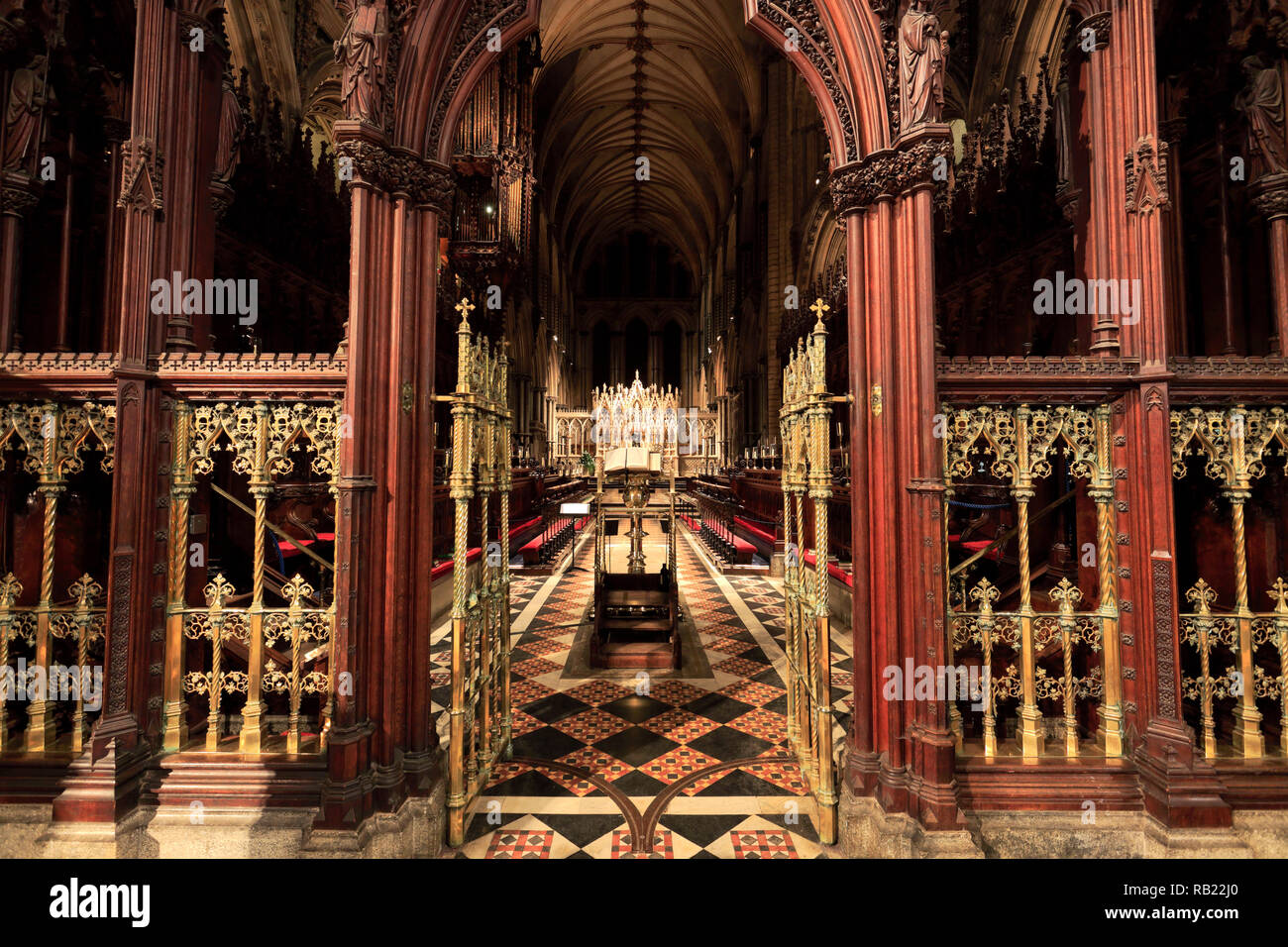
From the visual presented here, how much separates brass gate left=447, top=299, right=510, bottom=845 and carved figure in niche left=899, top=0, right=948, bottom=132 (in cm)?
232

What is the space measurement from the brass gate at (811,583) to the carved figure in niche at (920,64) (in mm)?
941

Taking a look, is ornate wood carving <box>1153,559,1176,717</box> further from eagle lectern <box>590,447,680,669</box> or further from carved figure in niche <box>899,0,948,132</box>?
eagle lectern <box>590,447,680,669</box>

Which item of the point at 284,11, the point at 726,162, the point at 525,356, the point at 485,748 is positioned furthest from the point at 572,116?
the point at 485,748

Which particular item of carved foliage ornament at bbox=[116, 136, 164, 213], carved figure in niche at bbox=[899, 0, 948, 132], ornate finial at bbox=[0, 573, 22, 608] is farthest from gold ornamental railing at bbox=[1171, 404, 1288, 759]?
ornate finial at bbox=[0, 573, 22, 608]

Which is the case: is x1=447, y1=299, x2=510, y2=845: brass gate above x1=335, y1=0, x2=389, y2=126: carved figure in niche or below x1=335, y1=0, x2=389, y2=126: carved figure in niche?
below

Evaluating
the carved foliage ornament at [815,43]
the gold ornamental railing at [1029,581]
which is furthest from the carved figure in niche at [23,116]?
the gold ornamental railing at [1029,581]

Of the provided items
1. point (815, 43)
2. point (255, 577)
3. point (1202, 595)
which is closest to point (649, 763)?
point (255, 577)

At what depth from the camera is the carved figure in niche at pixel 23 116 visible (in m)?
2.96

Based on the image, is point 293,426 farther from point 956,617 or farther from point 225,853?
point 956,617

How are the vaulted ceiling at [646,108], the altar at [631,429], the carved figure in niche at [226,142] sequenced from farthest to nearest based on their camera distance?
the vaulted ceiling at [646,108] → the altar at [631,429] → the carved figure in niche at [226,142]

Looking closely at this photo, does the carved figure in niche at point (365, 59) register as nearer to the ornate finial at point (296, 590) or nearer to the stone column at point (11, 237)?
the stone column at point (11, 237)

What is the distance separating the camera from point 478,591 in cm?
309

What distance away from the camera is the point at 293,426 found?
8.93 feet

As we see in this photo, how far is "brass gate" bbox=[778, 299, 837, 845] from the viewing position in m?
2.77
